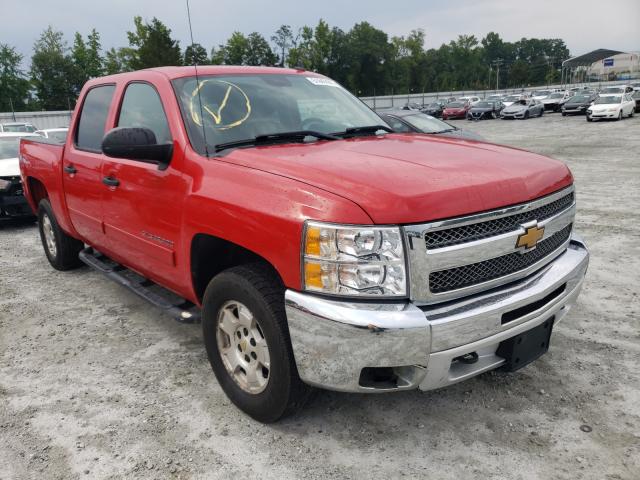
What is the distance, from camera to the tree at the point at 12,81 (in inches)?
2384

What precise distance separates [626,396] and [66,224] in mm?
4640

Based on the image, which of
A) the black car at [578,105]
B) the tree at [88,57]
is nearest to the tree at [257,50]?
the tree at [88,57]

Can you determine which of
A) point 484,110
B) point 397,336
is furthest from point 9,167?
point 484,110

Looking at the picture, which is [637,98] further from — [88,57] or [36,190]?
[88,57]

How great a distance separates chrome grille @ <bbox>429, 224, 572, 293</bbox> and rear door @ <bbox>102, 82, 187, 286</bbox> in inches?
59.7

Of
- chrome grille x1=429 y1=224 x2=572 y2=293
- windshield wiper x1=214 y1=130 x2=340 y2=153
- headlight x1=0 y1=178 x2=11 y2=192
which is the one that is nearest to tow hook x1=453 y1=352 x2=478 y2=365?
chrome grille x1=429 y1=224 x2=572 y2=293

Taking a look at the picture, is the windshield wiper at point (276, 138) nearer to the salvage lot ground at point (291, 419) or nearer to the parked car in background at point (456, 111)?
the salvage lot ground at point (291, 419)

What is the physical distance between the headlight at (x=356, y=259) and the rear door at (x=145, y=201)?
3.60 feet

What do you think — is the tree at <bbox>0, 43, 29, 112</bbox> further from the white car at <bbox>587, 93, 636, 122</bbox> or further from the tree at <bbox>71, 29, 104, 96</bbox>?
the white car at <bbox>587, 93, 636, 122</bbox>

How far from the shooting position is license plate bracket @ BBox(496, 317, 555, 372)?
2.56 metres

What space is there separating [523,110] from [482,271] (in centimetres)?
3397

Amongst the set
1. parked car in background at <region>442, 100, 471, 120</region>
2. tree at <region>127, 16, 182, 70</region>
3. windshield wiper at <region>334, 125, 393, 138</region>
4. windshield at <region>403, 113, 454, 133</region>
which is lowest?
parked car in background at <region>442, 100, 471, 120</region>

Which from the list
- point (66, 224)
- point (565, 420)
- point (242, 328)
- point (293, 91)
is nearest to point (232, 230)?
point (242, 328)

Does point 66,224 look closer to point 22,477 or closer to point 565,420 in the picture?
point 22,477
